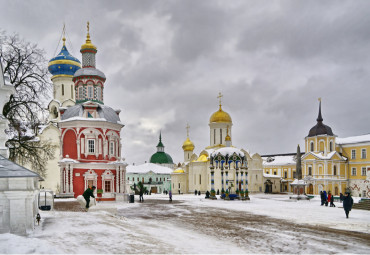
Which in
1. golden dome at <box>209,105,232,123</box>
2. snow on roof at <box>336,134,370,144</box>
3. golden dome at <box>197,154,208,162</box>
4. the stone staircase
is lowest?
the stone staircase

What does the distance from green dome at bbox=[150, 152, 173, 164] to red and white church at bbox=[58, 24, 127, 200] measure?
65.5m

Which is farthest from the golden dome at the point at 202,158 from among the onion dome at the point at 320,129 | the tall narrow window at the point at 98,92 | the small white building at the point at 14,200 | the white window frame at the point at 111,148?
the small white building at the point at 14,200

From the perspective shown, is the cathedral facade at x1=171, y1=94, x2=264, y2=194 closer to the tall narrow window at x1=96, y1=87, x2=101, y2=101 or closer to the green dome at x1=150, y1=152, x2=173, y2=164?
the tall narrow window at x1=96, y1=87, x2=101, y2=101

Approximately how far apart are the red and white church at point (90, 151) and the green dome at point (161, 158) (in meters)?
65.5

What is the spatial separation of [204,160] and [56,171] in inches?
1001

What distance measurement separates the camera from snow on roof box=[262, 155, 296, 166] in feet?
236

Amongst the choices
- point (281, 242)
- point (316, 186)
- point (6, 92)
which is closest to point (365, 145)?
point (316, 186)

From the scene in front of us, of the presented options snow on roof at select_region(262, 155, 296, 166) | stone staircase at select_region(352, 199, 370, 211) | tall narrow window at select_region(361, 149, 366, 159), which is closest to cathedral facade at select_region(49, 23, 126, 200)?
stone staircase at select_region(352, 199, 370, 211)

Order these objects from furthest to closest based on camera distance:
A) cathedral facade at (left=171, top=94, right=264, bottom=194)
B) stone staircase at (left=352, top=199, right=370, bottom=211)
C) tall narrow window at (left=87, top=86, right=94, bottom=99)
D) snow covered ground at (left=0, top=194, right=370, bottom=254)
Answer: cathedral facade at (left=171, top=94, right=264, bottom=194) < tall narrow window at (left=87, top=86, right=94, bottom=99) < stone staircase at (left=352, top=199, right=370, bottom=211) < snow covered ground at (left=0, top=194, right=370, bottom=254)

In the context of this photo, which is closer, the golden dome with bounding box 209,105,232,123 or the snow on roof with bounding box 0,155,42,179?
the snow on roof with bounding box 0,155,42,179

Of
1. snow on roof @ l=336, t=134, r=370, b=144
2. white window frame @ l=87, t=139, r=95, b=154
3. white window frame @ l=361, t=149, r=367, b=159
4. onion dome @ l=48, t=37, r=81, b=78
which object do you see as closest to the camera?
white window frame @ l=87, t=139, r=95, b=154

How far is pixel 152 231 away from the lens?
41.3 feet

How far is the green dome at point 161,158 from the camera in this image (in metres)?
102

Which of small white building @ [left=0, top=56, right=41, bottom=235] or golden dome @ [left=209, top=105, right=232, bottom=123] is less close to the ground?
golden dome @ [left=209, top=105, right=232, bottom=123]
